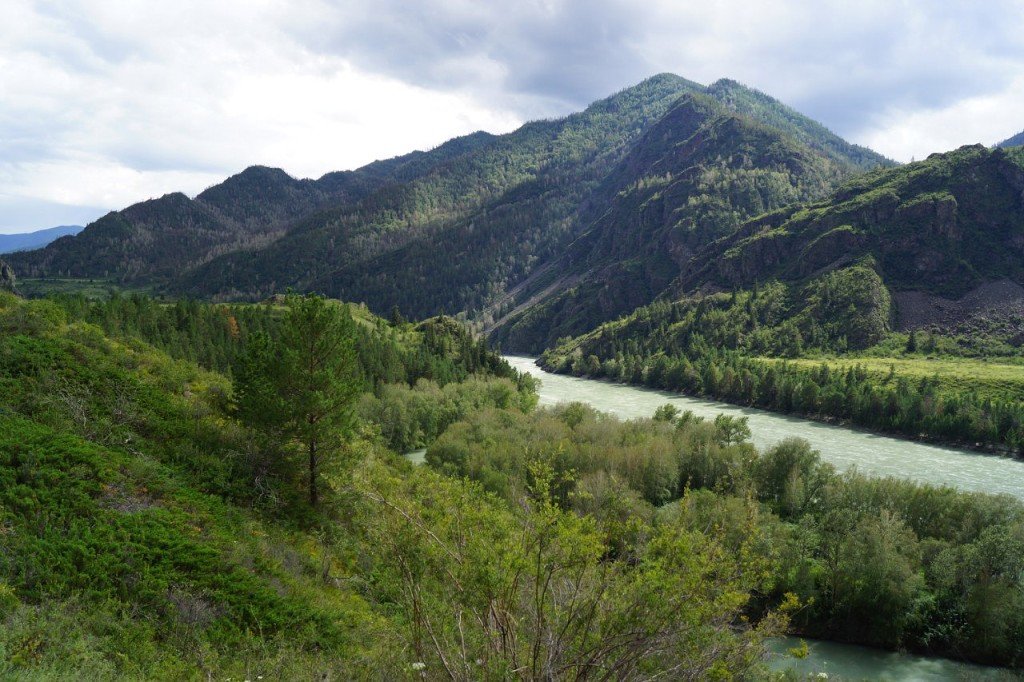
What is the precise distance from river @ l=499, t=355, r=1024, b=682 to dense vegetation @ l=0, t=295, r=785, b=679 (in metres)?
12.1

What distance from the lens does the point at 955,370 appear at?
12594 centimetres

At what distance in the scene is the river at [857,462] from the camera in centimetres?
3500

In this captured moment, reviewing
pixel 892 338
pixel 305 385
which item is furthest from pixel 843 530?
pixel 892 338

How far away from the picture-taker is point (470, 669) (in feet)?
35.2

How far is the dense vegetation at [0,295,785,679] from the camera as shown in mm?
10602

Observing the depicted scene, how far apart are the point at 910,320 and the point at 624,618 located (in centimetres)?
19692

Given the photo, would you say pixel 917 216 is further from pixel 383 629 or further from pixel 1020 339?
pixel 383 629

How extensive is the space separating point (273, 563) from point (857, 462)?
81.8 m

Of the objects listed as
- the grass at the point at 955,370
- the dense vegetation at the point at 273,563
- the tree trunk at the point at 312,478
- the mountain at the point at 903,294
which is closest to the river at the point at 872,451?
the grass at the point at 955,370

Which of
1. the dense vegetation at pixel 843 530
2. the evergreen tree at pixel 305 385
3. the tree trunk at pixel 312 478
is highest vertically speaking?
the evergreen tree at pixel 305 385

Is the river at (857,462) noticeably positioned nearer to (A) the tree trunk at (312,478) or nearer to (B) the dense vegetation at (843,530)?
(B) the dense vegetation at (843,530)

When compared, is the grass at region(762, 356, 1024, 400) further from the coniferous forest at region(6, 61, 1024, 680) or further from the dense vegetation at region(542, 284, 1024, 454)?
the coniferous forest at region(6, 61, 1024, 680)

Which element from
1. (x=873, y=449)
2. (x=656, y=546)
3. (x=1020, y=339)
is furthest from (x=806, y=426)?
(x=656, y=546)

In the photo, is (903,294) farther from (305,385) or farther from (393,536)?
(393,536)
